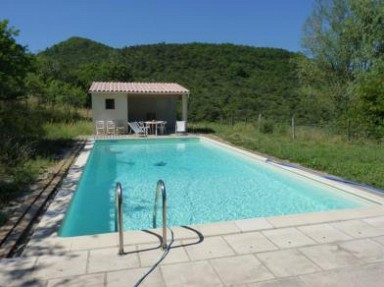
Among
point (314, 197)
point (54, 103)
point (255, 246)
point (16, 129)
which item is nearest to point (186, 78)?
point (54, 103)

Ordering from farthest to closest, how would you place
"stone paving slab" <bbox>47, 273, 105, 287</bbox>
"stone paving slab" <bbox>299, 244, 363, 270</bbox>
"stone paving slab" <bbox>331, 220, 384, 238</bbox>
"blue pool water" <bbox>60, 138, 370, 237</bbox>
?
"blue pool water" <bbox>60, 138, 370, 237</bbox> < "stone paving slab" <bbox>331, 220, 384, 238</bbox> < "stone paving slab" <bbox>299, 244, 363, 270</bbox> < "stone paving slab" <bbox>47, 273, 105, 287</bbox>

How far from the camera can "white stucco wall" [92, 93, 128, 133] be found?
53.2ft

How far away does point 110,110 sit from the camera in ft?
54.1

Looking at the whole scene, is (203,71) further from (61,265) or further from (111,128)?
(61,265)

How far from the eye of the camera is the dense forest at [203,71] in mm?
29828

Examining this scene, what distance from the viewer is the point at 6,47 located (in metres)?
8.80

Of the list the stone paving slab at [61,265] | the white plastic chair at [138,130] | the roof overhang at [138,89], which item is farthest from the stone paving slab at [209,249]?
the roof overhang at [138,89]

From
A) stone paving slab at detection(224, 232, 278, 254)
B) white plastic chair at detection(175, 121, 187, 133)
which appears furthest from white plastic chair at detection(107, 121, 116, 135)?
stone paving slab at detection(224, 232, 278, 254)

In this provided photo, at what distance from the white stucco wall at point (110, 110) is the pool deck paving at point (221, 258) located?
43.1 ft

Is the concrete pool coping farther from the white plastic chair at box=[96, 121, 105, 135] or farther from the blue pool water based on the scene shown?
the white plastic chair at box=[96, 121, 105, 135]

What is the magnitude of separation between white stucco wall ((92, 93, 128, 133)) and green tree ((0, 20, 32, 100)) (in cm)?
670

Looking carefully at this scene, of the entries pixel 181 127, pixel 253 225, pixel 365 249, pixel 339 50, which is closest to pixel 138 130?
pixel 181 127

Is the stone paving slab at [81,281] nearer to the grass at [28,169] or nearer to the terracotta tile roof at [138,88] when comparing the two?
the grass at [28,169]

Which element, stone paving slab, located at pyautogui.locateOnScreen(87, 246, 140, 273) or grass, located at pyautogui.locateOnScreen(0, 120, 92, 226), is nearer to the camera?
stone paving slab, located at pyautogui.locateOnScreen(87, 246, 140, 273)
